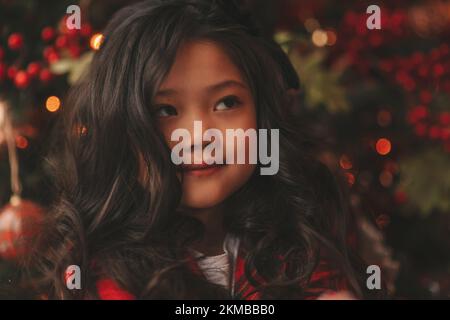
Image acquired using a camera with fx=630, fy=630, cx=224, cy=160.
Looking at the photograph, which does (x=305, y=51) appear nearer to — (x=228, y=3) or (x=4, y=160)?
(x=228, y=3)

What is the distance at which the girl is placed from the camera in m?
0.77

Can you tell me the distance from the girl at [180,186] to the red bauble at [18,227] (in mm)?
35

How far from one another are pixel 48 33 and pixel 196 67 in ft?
0.94

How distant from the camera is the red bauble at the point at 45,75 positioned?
940mm

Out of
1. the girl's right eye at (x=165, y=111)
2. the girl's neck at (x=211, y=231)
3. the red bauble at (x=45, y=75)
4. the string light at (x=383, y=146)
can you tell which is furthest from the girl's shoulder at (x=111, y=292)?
the string light at (x=383, y=146)

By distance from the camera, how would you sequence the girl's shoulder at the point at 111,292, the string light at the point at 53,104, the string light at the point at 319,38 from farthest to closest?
the string light at the point at 319,38 < the string light at the point at 53,104 < the girl's shoulder at the point at 111,292

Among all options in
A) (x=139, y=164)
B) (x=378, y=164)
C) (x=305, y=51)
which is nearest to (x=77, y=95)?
(x=139, y=164)

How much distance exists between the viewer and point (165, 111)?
78 cm

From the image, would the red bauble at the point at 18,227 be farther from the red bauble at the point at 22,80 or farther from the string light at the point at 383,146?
the string light at the point at 383,146

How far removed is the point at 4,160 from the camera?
3.12ft

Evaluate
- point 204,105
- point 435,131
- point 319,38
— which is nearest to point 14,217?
point 204,105

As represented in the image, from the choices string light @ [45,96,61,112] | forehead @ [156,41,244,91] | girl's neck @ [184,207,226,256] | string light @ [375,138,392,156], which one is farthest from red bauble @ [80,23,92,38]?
string light @ [375,138,392,156]

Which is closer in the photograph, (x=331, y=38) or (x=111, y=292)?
(x=111, y=292)

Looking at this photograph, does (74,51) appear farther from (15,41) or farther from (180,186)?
(180,186)
